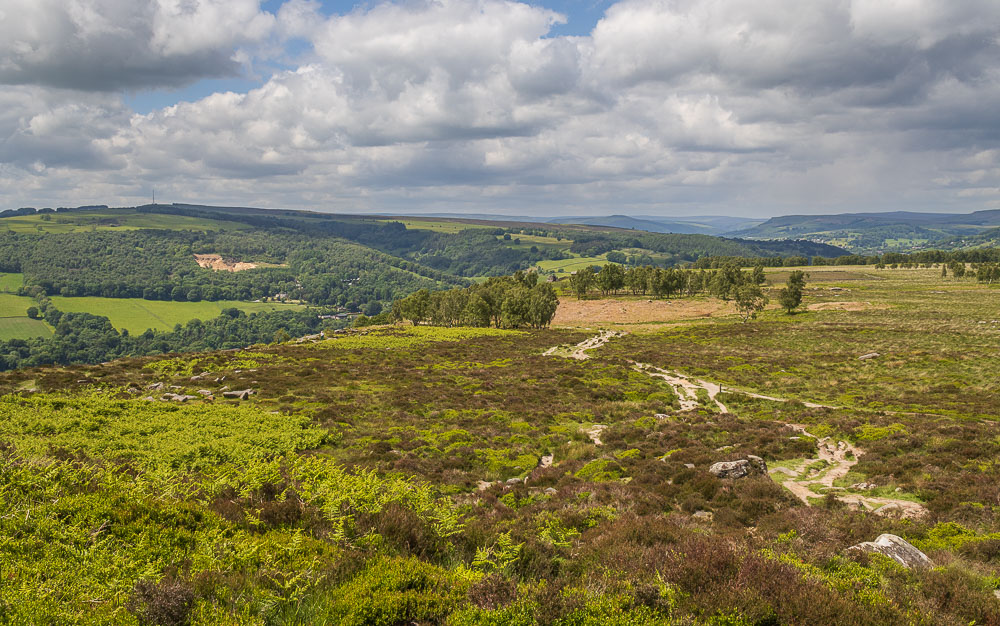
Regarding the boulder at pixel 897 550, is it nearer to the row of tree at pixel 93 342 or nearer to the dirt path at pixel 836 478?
the dirt path at pixel 836 478

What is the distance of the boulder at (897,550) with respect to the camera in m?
10.00

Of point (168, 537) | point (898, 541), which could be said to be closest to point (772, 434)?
point (898, 541)

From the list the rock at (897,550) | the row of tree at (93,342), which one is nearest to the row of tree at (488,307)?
the row of tree at (93,342)

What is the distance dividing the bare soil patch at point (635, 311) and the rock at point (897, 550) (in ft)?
340

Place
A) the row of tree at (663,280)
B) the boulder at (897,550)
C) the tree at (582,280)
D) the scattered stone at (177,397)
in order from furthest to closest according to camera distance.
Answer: the tree at (582,280), the row of tree at (663,280), the scattered stone at (177,397), the boulder at (897,550)

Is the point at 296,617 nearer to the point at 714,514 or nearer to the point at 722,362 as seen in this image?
the point at 714,514

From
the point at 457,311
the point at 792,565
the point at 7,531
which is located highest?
the point at 7,531

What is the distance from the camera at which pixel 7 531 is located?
835cm

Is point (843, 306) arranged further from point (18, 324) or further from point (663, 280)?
point (18, 324)

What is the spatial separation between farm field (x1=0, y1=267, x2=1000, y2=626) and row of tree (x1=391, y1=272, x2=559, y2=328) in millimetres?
61258

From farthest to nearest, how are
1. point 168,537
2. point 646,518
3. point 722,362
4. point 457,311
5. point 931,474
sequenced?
point 457,311 → point 722,362 → point 931,474 → point 646,518 → point 168,537

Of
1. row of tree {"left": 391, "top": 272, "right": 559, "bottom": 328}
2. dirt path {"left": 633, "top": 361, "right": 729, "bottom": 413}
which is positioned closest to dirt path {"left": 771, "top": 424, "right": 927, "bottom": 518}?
dirt path {"left": 633, "top": 361, "right": 729, "bottom": 413}

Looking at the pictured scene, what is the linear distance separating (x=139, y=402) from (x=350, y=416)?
12787mm

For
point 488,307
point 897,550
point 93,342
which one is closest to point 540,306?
point 488,307
